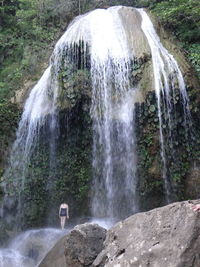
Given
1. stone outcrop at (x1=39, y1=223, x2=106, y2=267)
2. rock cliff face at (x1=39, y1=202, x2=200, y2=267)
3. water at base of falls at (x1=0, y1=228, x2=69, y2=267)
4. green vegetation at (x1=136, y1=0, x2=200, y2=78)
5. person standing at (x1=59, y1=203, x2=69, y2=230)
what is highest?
green vegetation at (x1=136, y1=0, x2=200, y2=78)

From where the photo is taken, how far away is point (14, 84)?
14.0 meters

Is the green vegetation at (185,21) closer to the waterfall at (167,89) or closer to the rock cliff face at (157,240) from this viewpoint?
the waterfall at (167,89)

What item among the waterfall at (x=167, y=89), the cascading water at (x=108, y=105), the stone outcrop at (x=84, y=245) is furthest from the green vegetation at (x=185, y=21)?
the stone outcrop at (x=84, y=245)

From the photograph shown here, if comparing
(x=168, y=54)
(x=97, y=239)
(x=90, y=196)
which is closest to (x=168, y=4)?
(x=168, y=54)

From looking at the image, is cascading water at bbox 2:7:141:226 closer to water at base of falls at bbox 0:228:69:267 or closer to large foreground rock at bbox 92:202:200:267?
water at base of falls at bbox 0:228:69:267

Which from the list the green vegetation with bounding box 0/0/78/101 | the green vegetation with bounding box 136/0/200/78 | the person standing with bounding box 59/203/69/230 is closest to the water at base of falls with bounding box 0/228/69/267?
the person standing with bounding box 59/203/69/230

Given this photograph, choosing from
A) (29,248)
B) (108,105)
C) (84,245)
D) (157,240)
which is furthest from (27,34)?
(157,240)

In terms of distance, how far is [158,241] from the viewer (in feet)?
15.7

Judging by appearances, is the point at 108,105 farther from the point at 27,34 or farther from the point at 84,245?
the point at 27,34

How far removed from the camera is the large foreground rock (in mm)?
4480

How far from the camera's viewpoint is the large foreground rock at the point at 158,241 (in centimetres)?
448

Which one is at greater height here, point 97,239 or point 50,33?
point 50,33

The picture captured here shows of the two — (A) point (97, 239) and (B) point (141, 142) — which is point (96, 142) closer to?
(B) point (141, 142)

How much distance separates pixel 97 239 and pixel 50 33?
39.4 feet
